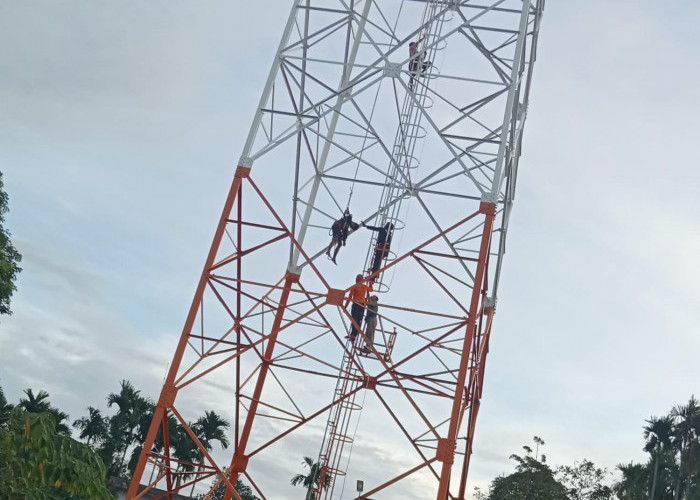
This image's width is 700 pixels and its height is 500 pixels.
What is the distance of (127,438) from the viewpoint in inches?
1475

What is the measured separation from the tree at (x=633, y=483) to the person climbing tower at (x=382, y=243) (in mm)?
28005

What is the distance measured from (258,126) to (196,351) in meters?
4.29

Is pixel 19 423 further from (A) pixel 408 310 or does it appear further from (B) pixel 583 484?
(B) pixel 583 484

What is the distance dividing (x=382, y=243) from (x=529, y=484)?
1040 inches

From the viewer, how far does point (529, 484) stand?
41.8 metres

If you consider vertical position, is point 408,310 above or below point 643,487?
below

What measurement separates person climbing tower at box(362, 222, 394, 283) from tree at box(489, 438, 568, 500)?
82.5 ft

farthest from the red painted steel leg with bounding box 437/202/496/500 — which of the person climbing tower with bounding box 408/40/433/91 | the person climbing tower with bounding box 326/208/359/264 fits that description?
the person climbing tower with bounding box 408/40/433/91

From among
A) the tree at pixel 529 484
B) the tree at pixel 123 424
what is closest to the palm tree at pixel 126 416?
the tree at pixel 123 424

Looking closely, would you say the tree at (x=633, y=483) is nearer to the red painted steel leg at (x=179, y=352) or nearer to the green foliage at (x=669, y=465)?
the green foliage at (x=669, y=465)

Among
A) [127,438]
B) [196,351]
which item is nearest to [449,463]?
[196,351]

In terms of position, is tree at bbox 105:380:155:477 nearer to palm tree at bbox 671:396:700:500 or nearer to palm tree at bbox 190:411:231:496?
palm tree at bbox 190:411:231:496

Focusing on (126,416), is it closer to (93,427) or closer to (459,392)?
(93,427)

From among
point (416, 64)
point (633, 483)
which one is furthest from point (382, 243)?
point (633, 483)
